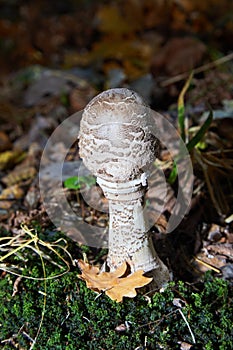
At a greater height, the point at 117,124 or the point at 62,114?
the point at 117,124

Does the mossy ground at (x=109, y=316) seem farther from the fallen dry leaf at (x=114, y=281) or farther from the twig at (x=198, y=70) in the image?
the twig at (x=198, y=70)

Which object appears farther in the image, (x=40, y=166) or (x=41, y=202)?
(x=40, y=166)

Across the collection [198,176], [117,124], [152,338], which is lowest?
[152,338]

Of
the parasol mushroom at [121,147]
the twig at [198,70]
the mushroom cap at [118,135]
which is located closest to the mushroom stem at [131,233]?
the parasol mushroom at [121,147]

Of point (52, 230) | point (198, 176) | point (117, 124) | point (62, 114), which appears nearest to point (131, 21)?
point (62, 114)

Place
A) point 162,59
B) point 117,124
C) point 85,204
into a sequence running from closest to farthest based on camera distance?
1. point 117,124
2. point 85,204
3. point 162,59

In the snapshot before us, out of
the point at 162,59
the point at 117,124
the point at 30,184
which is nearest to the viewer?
the point at 117,124

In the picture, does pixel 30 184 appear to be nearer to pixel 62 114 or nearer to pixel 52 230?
pixel 52 230
